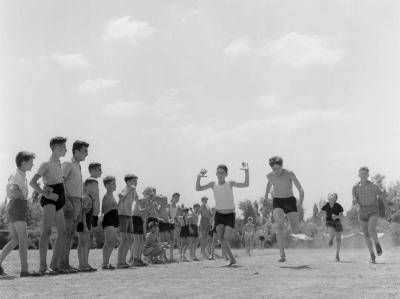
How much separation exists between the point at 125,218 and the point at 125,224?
0.13m

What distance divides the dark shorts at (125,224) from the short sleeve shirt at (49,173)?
9.36ft

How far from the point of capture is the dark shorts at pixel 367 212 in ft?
42.9

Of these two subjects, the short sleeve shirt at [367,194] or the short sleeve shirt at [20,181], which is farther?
the short sleeve shirt at [367,194]

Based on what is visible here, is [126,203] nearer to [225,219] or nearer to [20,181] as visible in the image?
[225,219]

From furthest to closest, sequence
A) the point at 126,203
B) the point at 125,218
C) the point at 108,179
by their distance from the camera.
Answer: the point at 126,203 < the point at 125,218 < the point at 108,179

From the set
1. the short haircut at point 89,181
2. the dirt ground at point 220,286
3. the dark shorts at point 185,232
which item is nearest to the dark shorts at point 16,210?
the dirt ground at point 220,286

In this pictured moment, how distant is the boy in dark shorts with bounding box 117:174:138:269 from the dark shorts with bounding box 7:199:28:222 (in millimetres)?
3424

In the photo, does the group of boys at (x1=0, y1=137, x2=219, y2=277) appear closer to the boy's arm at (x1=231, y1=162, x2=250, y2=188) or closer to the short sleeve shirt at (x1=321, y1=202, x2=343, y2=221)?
the boy's arm at (x1=231, y1=162, x2=250, y2=188)

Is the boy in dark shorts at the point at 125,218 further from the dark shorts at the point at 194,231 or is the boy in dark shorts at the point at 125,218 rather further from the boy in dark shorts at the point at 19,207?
→ the dark shorts at the point at 194,231

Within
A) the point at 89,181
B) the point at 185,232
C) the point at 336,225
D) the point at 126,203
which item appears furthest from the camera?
the point at 185,232

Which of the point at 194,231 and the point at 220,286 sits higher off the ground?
the point at 194,231

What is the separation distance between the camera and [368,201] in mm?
13086

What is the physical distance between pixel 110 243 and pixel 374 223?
221 inches

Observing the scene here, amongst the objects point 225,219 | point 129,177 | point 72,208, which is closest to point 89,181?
point 72,208
